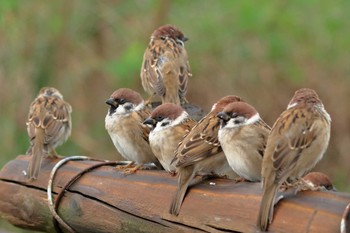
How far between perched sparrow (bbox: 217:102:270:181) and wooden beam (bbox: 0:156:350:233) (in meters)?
0.25

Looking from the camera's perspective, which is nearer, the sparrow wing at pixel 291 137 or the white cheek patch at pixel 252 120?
the sparrow wing at pixel 291 137

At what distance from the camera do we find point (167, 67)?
263 inches

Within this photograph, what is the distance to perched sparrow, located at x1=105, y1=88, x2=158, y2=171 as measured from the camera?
5.43 metres

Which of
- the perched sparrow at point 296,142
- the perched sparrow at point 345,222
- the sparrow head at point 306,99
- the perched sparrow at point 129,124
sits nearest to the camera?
the perched sparrow at point 345,222

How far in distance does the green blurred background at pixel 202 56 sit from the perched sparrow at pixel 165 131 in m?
5.64

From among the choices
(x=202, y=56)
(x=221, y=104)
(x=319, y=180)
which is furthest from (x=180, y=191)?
(x=202, y=56)

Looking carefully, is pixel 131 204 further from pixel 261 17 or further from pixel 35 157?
pixel 261 17

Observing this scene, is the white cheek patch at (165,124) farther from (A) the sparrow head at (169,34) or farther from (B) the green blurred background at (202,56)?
(B) the green blurred background at (202,56)

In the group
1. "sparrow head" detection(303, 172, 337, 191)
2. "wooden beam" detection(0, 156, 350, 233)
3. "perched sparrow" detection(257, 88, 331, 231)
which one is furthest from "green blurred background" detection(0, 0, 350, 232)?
"perched sparrow" detection(257, 88, 331, 231)

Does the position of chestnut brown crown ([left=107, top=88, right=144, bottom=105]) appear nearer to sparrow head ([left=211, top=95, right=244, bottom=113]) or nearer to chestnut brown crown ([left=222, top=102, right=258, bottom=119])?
sparrow head ([left=211, top=95, right=244, bottom=113])

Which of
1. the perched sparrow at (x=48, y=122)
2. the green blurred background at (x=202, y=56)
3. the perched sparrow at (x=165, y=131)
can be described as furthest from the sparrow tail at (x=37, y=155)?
the green blurred background at (x=202, y=56)

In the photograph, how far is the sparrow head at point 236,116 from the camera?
448 centimetres

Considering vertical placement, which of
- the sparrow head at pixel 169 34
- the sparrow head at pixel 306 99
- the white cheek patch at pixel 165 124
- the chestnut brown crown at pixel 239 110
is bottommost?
the white cheek patch at pixel 165 124

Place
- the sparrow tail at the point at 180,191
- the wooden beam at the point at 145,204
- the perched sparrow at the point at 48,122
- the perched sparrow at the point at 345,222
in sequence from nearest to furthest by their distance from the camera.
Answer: the perched sparrow at the point at 345,222, the wooden beam at the point at 145,204, the sparrow tail at the point at 180,191, the perched sparrow at the point at 48,122
